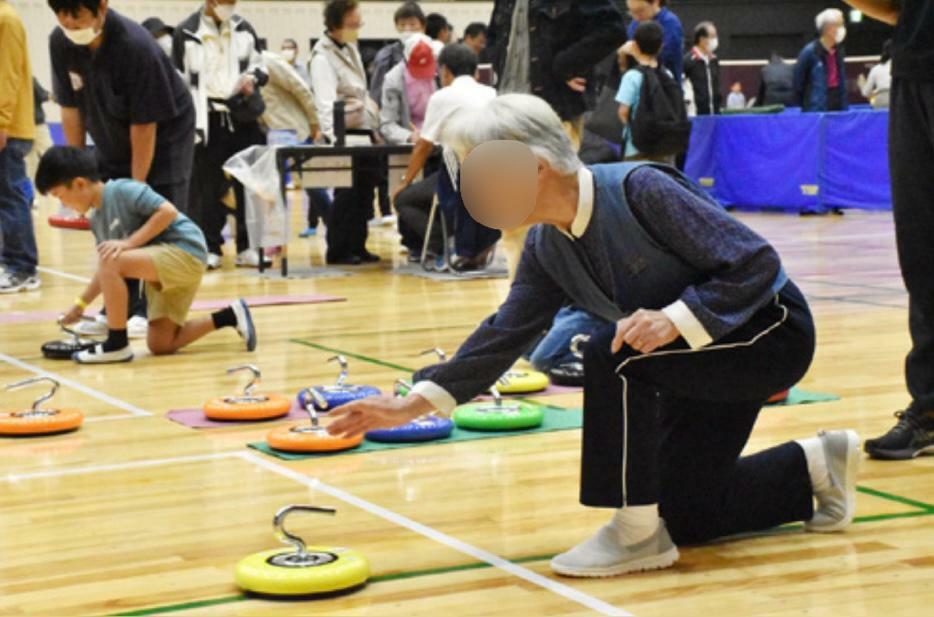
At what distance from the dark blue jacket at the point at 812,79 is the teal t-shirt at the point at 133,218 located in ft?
30.9

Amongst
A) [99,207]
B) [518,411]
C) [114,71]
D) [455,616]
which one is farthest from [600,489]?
[114,71]

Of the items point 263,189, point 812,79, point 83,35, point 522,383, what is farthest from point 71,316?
point 812,79

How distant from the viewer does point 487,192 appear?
282 centimetres

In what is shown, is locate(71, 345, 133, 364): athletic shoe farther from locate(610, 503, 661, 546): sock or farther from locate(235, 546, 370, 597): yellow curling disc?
locate(610, 503, 661, 546): sock

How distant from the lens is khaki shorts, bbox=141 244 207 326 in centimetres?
593

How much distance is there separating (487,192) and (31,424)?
2138 millimetres

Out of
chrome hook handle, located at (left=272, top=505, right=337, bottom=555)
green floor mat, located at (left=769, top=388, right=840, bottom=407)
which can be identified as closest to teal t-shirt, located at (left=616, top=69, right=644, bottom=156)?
green floor mat, located at (left=769, top=388, right=840, bottom=407)

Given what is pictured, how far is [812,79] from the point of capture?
47.4ft

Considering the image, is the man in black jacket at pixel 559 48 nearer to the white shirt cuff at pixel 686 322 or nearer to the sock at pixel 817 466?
the sock at pixel 817 466

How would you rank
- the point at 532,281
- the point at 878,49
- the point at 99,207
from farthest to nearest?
1. the point at 878,49
2. the point at 99,207
3. the point at 532,281

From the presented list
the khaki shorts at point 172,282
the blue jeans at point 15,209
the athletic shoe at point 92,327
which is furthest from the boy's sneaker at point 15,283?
the khaki shorts at point 172,282

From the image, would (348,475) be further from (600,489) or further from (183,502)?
(600,489)

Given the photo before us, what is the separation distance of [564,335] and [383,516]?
188 cm

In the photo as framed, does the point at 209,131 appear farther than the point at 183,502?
Yes
